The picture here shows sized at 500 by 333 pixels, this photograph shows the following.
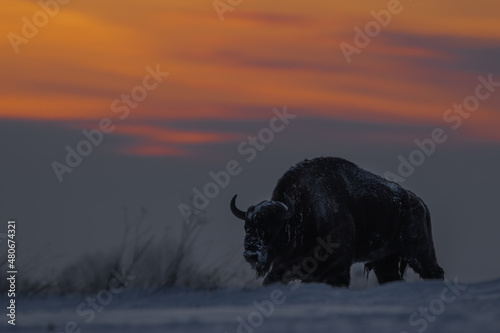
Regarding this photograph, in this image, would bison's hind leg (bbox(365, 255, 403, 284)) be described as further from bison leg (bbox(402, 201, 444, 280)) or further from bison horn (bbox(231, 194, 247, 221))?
bison horn (bbox(231, 194, 247, 221))

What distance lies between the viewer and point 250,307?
9.45 m

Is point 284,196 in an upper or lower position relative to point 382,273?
upper

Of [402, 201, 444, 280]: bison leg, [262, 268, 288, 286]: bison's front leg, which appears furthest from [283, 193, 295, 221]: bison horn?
[402, 201, 444, 280]: bison leg

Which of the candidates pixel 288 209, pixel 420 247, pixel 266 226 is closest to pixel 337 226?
pixel 288 209

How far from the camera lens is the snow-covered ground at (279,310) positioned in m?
8.36

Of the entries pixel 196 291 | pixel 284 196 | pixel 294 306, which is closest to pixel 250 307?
pixel 294 306

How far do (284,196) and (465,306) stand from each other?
10.5m

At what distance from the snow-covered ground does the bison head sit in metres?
7.71

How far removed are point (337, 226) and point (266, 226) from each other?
147cm

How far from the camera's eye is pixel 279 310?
9.04 meters

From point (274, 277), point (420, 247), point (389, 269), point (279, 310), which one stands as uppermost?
point (279, 310)

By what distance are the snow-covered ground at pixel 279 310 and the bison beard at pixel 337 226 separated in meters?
7.68

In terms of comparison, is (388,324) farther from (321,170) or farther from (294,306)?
(321,170)

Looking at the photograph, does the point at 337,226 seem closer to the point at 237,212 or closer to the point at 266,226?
the point at 266,226
